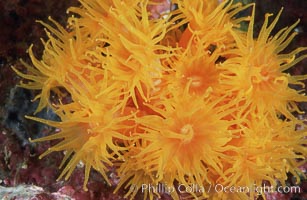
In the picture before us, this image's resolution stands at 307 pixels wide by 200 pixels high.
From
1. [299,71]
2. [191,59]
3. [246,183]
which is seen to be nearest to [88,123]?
[191,59]

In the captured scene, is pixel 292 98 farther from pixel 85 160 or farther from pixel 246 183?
pixel 85 160

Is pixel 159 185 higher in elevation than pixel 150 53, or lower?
lower

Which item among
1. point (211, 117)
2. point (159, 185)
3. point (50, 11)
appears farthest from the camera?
point (50, 11)

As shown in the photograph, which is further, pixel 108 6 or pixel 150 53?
pixel 108 6

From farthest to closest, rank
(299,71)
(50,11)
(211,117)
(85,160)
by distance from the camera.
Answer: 1. (50,11)
2. (299,71)
3. (85,160)
4. (211,117)

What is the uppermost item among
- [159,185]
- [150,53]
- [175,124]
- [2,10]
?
[2,10]

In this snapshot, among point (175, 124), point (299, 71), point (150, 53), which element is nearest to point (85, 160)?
point (175, 124)

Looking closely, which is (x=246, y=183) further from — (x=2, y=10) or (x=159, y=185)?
(x=2, y=10)
